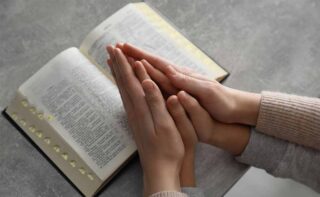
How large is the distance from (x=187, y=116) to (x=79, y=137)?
0.19 meters

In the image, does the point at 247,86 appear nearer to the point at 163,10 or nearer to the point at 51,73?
the point at 163,10

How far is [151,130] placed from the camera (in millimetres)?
682

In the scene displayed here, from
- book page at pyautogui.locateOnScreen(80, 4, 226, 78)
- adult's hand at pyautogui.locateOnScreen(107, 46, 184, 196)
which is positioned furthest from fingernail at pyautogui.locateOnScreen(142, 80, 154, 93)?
book page at pyautogui.locateOnScreen(80, 4, 226, 78)

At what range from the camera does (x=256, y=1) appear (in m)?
0.84

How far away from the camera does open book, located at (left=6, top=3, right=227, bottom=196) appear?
0.69 meters

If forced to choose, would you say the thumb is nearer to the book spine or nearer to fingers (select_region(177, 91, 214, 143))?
fingers (select_region(177, 91, 214, 143))

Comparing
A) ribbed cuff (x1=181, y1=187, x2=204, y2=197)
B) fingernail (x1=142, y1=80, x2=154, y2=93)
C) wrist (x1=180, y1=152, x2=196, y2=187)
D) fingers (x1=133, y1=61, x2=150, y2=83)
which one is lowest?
ribbed cuff (x1=181, y1=187, x2=204, y2=197)

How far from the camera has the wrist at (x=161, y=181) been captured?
64 centimetres

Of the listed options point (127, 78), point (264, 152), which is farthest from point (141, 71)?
point (264, 152)

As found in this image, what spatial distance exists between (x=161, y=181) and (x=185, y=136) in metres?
0.09

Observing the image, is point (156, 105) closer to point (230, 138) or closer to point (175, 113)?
point (175, 113)

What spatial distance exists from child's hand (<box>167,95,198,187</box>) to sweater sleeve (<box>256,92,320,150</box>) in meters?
0.11

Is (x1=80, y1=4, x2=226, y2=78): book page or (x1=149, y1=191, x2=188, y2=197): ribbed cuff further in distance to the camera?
(x1=80, y1=4, x2=226, y2=78): book page

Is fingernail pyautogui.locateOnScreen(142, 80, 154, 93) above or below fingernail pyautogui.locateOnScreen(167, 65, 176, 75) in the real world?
above
